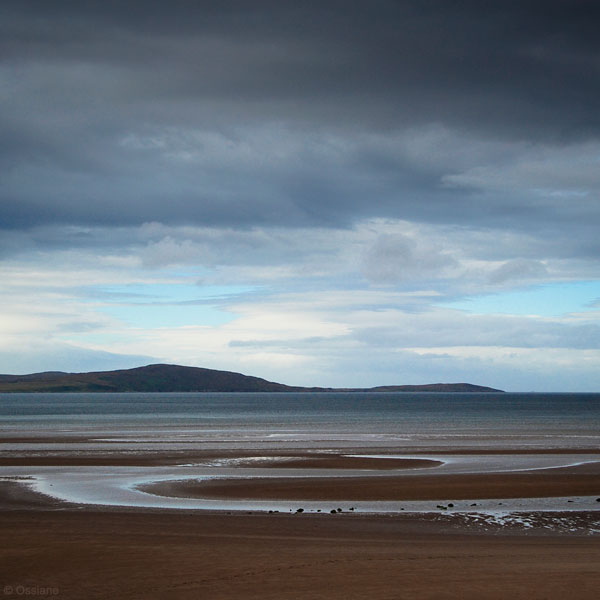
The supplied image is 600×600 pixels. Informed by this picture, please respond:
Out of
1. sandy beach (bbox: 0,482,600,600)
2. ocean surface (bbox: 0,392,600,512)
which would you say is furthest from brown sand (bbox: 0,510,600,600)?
ocean surface (bbox: 0,392,600,512)

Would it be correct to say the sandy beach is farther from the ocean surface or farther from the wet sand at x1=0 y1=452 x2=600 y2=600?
the ocean surface

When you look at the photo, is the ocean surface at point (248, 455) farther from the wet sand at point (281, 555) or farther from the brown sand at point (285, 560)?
the brown sand at point (285, 560)

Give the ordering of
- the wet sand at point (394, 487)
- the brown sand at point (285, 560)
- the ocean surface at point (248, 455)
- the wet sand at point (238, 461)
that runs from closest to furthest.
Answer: the brown sand at point (285, 560) → the ocean surface at point (248, 455) → the wet sand at point (394, 487) → the wet sand at point (238, 461)

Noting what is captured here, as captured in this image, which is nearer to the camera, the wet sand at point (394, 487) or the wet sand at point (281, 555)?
the wet sand at point (281, 555)

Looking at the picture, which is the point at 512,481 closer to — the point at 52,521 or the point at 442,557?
the point at 442,557

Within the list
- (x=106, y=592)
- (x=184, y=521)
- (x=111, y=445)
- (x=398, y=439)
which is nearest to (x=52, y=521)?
(x=184, y=521)

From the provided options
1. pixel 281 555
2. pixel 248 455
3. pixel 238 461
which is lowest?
pixel 248 455

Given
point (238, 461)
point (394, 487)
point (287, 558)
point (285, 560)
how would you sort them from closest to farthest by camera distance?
point (285, 560) < point (287, 558) < point (394, 487) < point (238, 461)

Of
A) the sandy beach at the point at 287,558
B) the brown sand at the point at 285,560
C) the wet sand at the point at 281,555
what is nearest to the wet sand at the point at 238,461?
the wet sand at the point at 281,555

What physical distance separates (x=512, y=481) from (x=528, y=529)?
41.0ft

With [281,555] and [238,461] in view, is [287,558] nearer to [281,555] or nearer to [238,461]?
[281,555]

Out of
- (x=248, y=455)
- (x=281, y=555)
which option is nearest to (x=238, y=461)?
(x=248, y=455)

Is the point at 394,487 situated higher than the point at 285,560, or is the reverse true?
the point at 285,560

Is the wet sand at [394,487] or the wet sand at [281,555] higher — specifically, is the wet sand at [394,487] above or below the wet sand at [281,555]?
below
